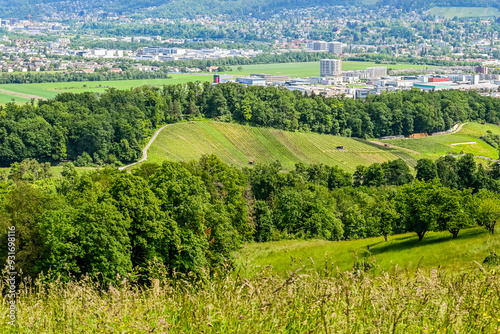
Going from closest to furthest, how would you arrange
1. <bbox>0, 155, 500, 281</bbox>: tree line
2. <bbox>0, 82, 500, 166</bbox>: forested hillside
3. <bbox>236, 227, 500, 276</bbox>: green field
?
<bbox>0, 155, 500, 281</bbox>: tree line
<bbox>236, 227, 500, 276</bbox>: green field
<bbox>0, 82, 500, 166</bbox>: forested hillside

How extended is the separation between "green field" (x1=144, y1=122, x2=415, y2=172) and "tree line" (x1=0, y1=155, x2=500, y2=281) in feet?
91.1

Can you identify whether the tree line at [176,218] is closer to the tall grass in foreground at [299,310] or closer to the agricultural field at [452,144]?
the tall grass in foreground at [299,310]

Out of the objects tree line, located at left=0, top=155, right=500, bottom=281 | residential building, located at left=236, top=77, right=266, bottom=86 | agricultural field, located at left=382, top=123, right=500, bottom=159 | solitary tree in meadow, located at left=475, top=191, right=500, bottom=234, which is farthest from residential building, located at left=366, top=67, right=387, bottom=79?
solitary tree in meadow, located at left=475, top=191, right=500, bottom=234

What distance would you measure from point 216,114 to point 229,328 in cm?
8081

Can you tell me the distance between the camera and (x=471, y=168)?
56.4m

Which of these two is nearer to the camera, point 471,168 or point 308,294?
point 308,294

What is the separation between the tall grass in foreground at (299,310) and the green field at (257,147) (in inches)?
2418

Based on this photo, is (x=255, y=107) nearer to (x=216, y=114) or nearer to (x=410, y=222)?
(x=216, y=114)

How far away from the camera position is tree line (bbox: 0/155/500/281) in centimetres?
1986

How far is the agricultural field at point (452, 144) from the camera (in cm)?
8269

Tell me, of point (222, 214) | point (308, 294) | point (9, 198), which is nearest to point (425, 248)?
point (222, 214)

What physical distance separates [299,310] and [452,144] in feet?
283

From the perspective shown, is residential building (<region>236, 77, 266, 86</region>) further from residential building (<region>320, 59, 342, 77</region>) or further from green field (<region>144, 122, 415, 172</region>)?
green field (<region>144, 122, 415, 172</region>)

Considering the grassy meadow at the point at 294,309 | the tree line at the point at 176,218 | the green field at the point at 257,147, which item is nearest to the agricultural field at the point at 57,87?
the green field at the point at 257,147
